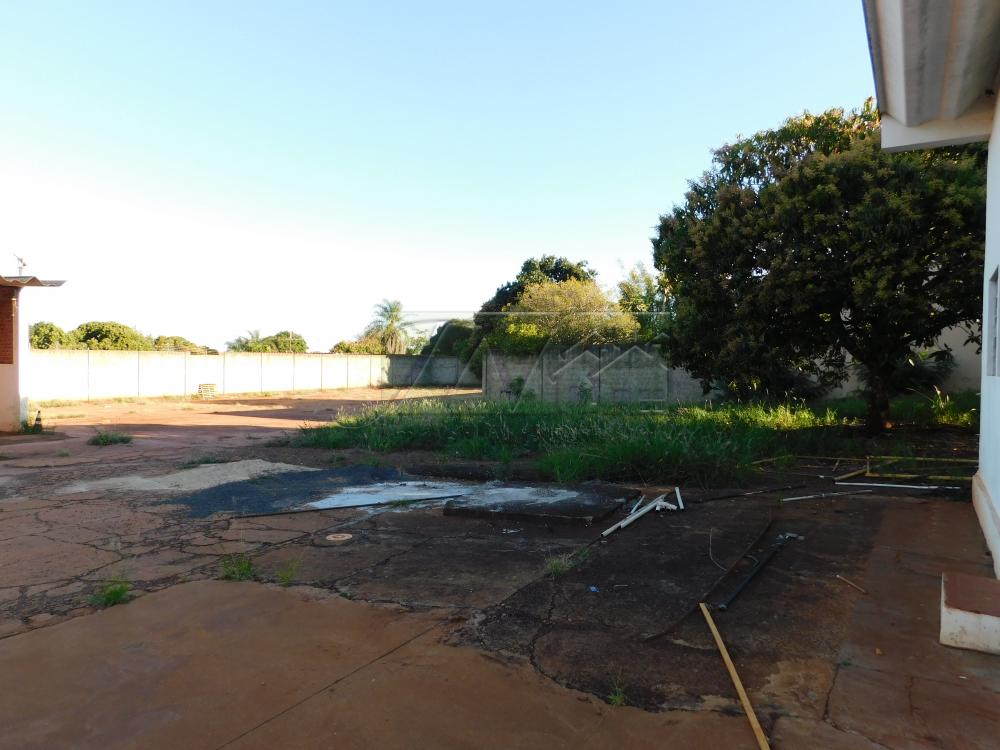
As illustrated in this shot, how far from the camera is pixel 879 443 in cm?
1080

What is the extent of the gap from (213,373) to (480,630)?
96.8ft

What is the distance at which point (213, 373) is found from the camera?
30.1 m

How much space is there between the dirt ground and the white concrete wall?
12075mm

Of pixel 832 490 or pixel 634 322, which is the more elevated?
pixel 634 322

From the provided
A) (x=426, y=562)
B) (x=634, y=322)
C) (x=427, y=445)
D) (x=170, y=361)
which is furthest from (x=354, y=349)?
(x=426, y=562)

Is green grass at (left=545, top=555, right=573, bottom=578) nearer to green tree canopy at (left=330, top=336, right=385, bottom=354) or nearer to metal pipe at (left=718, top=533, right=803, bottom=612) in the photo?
metal pipe at (left=718, top=533, right=803, bottom=612)

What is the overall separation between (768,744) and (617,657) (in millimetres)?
874

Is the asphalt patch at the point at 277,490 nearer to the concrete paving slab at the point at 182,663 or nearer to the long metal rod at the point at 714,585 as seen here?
the concrete paving slab at the point at 182,663

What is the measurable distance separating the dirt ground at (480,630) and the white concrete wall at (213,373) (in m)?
12.1

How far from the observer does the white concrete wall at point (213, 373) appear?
23391 mm

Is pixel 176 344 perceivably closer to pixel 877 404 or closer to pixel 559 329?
pixel 559 329

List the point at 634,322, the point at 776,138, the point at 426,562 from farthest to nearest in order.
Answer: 1. the point at 634,322
2. the point at 776,138
3. the point at 426,562

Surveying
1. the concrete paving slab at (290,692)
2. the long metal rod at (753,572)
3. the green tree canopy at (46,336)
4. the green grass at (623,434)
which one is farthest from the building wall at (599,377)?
the green tree canopy at (46,336)

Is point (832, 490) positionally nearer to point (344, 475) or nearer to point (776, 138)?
point (344, 475)
